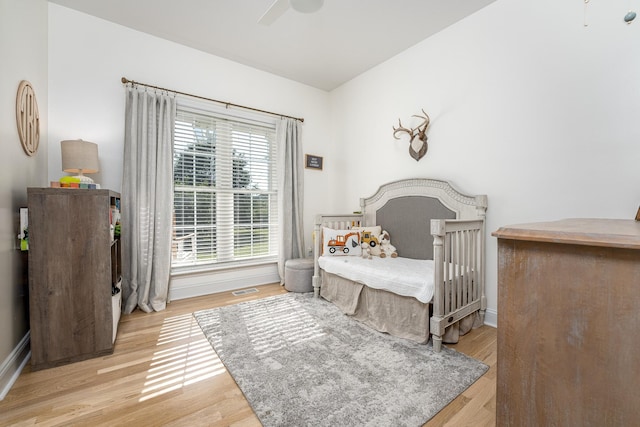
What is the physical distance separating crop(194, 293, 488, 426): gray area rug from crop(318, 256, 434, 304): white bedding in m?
0.37

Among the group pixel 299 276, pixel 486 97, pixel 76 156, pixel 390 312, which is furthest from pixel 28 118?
pixel 486 97

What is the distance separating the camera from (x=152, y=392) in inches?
57.2

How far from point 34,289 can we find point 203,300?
1430 mm

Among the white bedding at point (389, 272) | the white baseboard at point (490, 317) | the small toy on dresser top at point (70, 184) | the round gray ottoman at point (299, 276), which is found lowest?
the white baseboard at point (490, 317)

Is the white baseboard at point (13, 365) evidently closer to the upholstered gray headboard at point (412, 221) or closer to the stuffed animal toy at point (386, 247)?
the stuffed animal toy at point (386, 247)

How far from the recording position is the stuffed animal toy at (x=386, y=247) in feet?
9.16

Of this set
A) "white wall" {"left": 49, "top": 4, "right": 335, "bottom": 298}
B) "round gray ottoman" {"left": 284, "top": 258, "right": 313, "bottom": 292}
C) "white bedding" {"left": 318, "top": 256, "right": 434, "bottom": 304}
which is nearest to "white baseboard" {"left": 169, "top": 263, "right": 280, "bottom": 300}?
"white wall" {"left": 49, "top": 4, "right": 335, "bottom": 298}

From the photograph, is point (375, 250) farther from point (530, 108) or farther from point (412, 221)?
point (530, 108)

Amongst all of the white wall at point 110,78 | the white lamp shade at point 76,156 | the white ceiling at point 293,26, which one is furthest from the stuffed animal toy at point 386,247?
the white lamp shade at point 76,156

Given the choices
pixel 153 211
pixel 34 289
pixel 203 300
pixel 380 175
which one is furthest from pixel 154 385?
pixel 380 175

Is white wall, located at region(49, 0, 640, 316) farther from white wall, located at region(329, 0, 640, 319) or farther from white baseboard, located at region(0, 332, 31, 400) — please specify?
white baseboard, located at region(0, 332, 31, 400)

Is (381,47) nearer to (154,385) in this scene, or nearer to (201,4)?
(201,4)

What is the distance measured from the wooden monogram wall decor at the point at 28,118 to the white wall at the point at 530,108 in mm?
3116

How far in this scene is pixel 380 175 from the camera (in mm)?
3309
